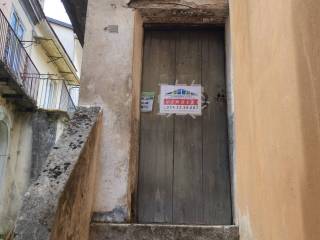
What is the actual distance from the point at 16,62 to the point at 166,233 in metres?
10.00

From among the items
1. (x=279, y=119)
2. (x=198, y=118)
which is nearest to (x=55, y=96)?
(x=198, y=118)

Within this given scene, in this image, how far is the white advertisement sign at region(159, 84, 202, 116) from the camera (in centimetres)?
377

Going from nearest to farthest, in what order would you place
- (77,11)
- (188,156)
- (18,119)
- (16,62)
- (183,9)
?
(188,156), (183,9), (77,11), (16,62), (18,119)

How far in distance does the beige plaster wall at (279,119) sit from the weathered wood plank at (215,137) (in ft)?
1.79

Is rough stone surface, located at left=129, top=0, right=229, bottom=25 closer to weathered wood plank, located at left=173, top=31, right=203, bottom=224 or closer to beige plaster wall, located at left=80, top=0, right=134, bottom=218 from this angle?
beige plaster wall, located at left=80, top=0, right=134, bottom=218

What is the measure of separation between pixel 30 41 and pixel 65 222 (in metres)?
12.2

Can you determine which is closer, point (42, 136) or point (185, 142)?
point (185, 142)

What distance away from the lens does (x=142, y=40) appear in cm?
397

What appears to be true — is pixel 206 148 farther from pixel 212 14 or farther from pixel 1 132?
pixel 1 132

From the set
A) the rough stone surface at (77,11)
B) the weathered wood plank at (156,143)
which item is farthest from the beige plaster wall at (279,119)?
the rough stone surface at (77,11)

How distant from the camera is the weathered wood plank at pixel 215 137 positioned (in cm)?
350

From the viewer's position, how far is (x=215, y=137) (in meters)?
3.68

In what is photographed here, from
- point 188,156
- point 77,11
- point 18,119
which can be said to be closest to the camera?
point 188,156

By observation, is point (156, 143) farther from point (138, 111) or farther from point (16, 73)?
point (16, 73)
